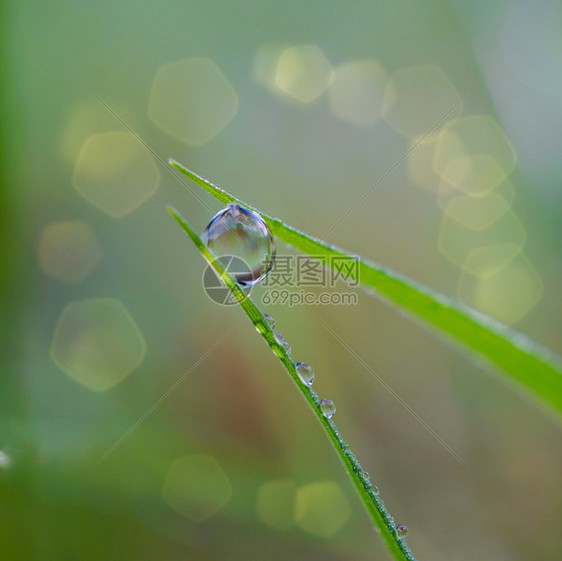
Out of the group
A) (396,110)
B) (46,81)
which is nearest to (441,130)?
(396,110)

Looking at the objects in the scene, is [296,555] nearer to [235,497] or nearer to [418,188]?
[235,497]

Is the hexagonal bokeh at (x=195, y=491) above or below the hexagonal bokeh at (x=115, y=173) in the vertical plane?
below

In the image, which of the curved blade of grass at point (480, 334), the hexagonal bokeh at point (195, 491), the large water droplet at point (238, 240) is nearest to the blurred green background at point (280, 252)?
the hexagonal bokeh at point (195, 491)

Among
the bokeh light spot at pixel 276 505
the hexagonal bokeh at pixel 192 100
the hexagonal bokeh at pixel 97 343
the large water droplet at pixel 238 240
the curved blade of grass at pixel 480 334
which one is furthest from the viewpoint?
the hexagonal bokeh at pixel 192 100

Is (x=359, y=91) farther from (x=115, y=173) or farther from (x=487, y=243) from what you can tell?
(x=115, y=173)

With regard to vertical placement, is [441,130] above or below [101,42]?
below

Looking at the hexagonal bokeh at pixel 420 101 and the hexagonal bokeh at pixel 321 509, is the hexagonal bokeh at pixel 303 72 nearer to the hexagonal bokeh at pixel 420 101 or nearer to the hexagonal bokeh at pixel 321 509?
the hexagonal bokeh at pixel 420 101
